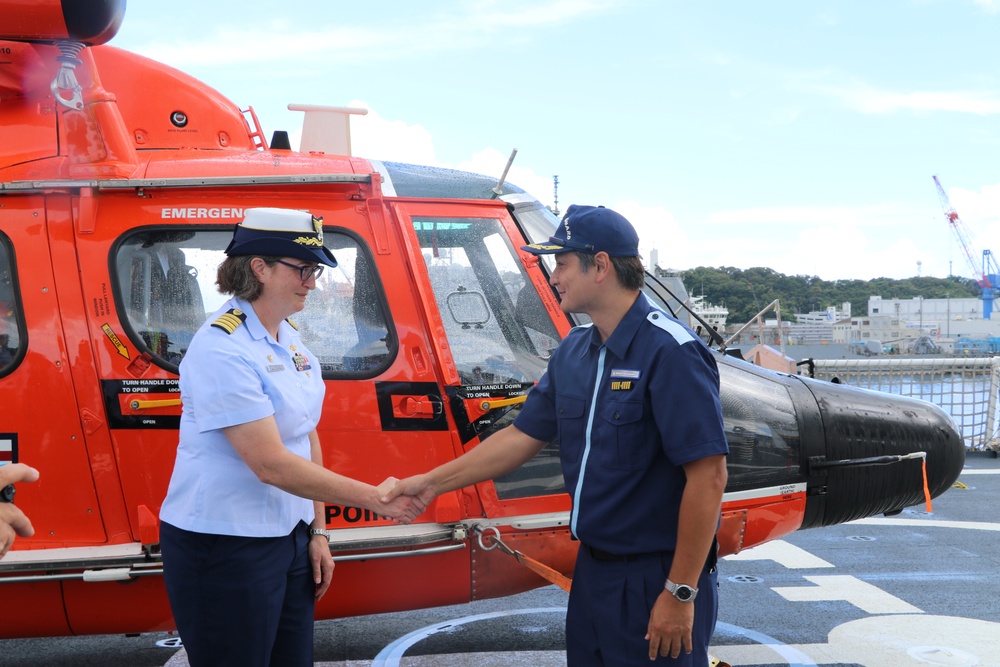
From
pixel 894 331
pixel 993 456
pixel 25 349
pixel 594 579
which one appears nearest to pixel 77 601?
pixel 25 349

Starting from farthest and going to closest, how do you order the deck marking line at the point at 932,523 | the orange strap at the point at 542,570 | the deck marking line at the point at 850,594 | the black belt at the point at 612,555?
the deck marking line at the point at 932,523 < the deck marking line at the point at 850,594 < the orange strap at the point at 542,570 < the black belt at the point at 612,555

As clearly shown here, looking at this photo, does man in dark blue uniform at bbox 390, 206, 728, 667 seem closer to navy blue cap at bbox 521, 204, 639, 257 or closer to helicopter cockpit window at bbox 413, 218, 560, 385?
navy blue cap at bbox 521, 204, 639, 257

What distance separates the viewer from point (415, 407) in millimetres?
3562

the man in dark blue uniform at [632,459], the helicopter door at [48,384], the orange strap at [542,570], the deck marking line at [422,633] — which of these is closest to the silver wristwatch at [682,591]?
the man in dark blue uniform at [632,459]

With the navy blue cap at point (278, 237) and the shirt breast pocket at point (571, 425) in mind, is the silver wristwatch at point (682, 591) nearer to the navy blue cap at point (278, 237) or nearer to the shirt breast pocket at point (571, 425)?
the shirt breast pocket at point (571, 425)

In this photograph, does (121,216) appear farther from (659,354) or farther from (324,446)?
(659,354)

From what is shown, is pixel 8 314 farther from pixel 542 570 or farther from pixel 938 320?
pixel 938 320

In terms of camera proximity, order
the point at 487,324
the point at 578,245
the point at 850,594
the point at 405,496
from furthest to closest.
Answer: the point at 850,594 < the point at 487,324 < the point at 405,496 < the point at 578,245

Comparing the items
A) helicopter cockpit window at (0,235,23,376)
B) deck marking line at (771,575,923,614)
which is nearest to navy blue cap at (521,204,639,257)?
helicopter cockpit window at (0,235,23,376)

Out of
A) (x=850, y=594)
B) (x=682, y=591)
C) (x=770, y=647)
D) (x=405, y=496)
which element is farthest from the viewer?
(x=850, y=594)

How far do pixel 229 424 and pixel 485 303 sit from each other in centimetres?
164

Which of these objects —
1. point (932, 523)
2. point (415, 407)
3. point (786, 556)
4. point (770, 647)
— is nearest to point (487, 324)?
point (415, 407)

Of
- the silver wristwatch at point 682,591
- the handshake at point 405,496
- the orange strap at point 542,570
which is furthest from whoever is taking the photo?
the orange strap at point 542,570

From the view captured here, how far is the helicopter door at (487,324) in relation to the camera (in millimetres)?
3611
